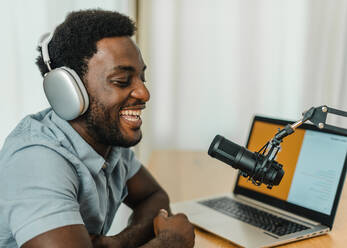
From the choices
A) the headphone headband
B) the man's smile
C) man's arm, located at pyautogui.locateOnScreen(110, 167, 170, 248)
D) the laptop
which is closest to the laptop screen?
the laptop

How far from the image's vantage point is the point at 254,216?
46.5 inches

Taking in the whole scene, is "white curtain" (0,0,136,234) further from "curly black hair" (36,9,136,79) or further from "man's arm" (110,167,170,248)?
"man's arm" (110,167,170,248)

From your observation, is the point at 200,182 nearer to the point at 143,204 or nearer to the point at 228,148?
the point at 143,204

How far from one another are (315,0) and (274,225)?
69.9 inches

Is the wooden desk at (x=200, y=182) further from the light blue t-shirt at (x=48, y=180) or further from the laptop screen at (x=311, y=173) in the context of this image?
the light blue t-shirt at (x=48, y=180)

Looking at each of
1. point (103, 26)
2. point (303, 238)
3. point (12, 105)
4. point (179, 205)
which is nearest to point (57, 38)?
point (103, 26)

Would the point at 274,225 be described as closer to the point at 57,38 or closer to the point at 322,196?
the point at 322,196

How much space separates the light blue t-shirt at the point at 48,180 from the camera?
0.74m

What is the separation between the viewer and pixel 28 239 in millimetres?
729

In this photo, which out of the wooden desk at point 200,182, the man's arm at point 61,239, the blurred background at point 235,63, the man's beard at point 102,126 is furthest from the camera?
the blurred background at point 235,63

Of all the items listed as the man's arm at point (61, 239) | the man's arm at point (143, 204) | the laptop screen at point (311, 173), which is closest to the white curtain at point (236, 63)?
the man's arm at point (143, 204)

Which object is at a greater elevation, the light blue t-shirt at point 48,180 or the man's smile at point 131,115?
the man's smile at point 131,115

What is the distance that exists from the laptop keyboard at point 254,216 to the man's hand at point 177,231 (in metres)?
0.20

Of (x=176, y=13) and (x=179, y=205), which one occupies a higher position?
(x=176, y=13)
